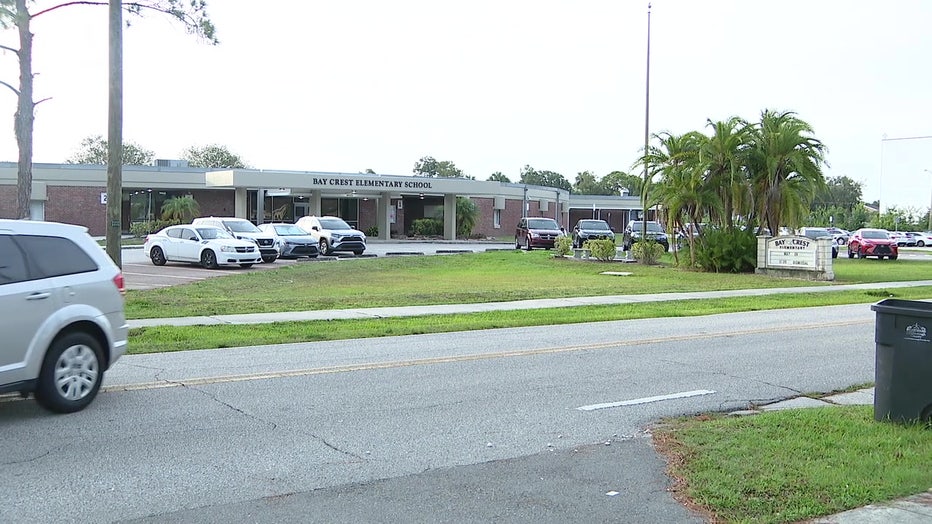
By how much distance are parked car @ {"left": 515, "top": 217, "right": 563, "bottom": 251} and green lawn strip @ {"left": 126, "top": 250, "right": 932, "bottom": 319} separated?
24.9 ft

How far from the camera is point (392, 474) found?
6246 millimetres

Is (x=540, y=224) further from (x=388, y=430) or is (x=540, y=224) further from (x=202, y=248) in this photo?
(x=388, y=430)

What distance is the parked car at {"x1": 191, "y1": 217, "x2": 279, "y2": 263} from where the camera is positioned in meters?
32.5

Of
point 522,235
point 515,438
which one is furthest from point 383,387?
point 522,235

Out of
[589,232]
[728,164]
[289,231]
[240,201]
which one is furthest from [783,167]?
[240,201]

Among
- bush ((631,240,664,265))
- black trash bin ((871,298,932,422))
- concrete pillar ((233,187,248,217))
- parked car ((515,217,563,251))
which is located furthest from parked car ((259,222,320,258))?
black trash bin ((871,298,932,422))

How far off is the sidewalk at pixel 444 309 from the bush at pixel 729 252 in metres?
6.25

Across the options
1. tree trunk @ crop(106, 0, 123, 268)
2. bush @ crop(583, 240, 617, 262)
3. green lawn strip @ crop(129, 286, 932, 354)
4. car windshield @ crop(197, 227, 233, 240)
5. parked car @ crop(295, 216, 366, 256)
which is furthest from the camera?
parked car @ crop(295, 216, 366, 256)

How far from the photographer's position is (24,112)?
2038cm

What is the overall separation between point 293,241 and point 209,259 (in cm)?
561

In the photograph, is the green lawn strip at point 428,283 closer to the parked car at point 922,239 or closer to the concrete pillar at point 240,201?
the concrete pillar at point 240,201

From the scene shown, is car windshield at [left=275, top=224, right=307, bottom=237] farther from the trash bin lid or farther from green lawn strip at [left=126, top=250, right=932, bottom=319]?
the trash bin lid

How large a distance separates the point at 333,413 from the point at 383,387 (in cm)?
133

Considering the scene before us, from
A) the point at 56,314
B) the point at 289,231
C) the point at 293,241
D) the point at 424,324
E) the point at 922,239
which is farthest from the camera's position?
the point at 922,239
